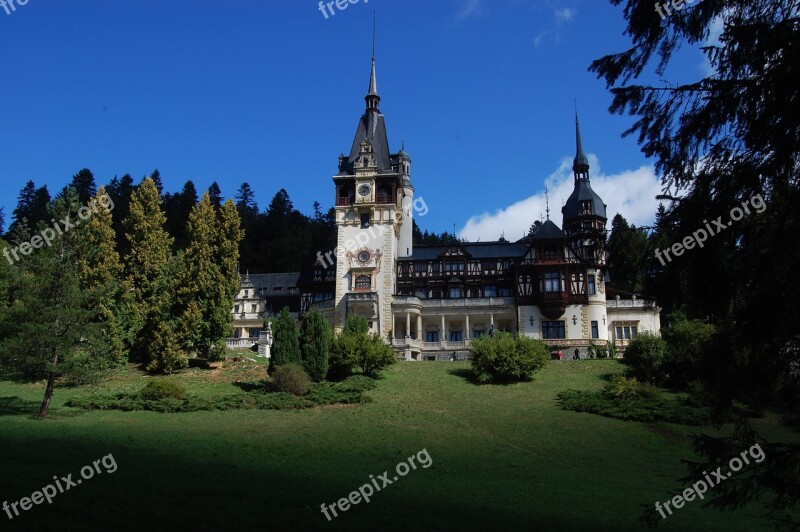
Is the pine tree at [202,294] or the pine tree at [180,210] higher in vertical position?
the pine tree at [180,210]

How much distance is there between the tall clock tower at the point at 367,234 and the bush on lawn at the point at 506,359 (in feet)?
66.5

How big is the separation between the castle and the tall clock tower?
10 cm

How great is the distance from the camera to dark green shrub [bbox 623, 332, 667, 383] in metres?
41.5

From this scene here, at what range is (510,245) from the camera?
228 feet

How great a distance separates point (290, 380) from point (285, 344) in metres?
3.97

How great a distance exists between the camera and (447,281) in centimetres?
6744

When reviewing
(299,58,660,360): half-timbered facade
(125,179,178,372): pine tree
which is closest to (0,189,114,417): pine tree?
(125,179,178,372): pine tree

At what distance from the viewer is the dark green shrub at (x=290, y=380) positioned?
36.9 meters

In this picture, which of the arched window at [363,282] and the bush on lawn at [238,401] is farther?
the arched window at [363,282]

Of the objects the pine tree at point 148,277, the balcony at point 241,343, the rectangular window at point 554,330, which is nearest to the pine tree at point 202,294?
the pine tree at point 148,277

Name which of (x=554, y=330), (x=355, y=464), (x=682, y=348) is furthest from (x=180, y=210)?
(x=355, y=464)

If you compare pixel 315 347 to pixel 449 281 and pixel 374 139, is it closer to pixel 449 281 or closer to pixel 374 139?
pixel 449 281

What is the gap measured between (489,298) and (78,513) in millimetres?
53135

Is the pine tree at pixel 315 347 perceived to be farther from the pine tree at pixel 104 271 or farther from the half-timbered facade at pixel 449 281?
the half-timbered facade at pixel 449 281
